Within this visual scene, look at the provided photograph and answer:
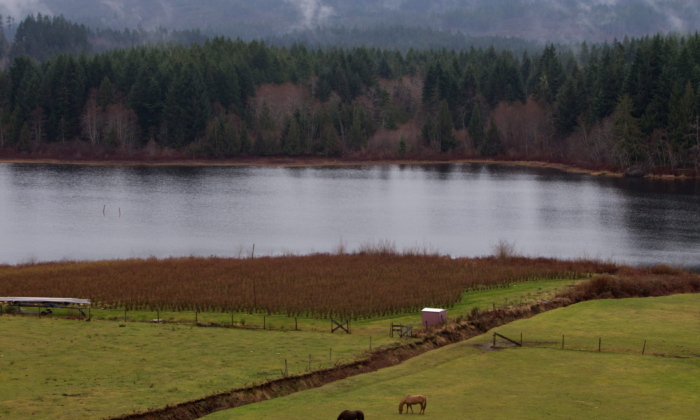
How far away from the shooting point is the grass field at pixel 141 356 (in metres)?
26.9

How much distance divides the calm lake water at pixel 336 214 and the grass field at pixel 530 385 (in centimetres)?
3328

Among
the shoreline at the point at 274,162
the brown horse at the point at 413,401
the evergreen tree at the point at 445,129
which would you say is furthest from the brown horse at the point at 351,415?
the evergreen tree at the point at 445,129

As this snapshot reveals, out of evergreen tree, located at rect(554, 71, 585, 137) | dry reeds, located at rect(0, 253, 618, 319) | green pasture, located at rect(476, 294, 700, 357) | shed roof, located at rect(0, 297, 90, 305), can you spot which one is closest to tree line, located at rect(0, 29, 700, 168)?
evergreen tree, located at rect(554, 71, 585, 137)

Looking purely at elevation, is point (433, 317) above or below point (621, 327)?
above

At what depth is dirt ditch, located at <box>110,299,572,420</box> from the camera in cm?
2662

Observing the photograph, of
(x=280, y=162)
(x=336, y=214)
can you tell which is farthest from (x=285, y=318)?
(x=280, y=162)

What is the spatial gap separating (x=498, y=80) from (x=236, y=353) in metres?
173

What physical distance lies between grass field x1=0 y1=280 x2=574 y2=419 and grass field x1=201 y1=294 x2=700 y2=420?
3.19 metres

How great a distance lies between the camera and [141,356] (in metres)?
33.2

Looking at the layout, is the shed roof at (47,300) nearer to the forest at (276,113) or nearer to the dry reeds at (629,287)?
the dry reeds at (629,287)

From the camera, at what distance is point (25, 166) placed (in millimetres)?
159000

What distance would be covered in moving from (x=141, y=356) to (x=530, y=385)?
54.4 feet

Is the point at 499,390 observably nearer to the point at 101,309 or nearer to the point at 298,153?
the point at 101,309

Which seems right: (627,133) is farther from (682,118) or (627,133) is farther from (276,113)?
(276,113)
